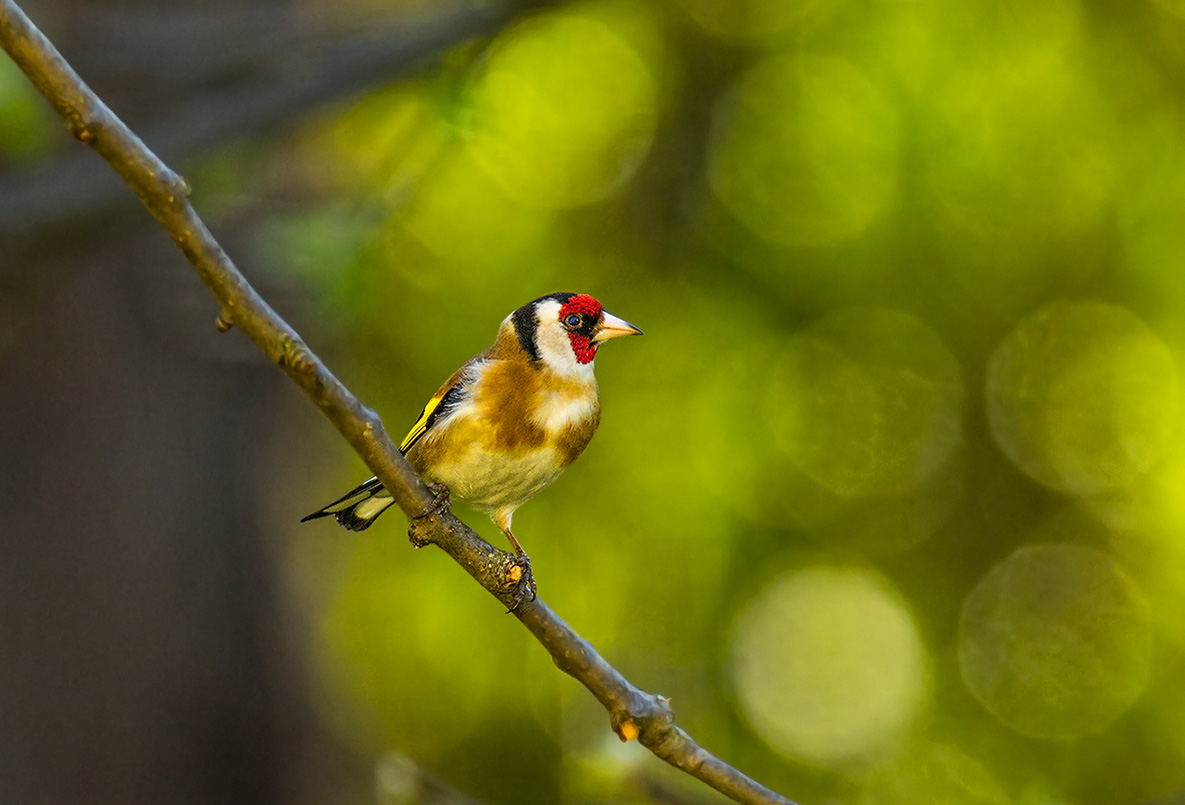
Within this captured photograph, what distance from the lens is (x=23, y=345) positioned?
19.8 feet

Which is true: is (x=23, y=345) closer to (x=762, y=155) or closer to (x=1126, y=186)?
(x=762, y=155)

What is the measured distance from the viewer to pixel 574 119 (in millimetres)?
8883

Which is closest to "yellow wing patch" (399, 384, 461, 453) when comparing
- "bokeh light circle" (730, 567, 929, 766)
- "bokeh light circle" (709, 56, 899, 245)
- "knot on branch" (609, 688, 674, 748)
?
"knot on branch" (609, 688, 674, 748)

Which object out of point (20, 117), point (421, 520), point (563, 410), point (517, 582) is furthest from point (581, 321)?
point (20, 117)

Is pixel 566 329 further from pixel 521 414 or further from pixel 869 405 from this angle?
pixel 869 405

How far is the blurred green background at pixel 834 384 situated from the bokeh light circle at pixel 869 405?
0.03 metres

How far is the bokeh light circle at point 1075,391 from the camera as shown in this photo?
916 centimetres

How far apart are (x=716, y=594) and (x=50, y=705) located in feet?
A: 16.6

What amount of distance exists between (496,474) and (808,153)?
268 inches

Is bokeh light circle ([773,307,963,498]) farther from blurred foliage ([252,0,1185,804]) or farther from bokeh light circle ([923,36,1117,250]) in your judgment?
bokeh light circle ([923,36,1117,250])

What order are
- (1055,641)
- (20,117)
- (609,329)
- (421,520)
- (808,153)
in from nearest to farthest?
1. (421,520)
2. (609,329)
3. (20,117)
4. (808,153)
5. (1055,641)

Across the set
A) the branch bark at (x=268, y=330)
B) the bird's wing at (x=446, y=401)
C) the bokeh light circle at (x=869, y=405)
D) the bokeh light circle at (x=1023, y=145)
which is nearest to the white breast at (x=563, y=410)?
the bird's wing at (x=446, y=401)

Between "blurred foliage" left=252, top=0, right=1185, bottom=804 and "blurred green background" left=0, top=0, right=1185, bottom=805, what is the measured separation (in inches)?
1.1

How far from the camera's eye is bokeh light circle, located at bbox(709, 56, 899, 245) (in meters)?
8.88
